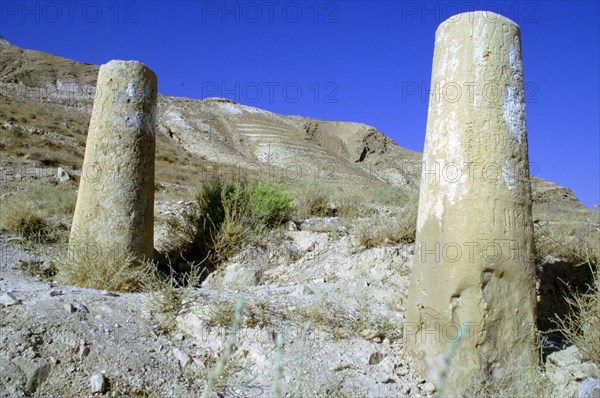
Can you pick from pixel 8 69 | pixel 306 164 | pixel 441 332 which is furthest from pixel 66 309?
pixel 8 69

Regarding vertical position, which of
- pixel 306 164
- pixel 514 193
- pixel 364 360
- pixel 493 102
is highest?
pixel 306 164

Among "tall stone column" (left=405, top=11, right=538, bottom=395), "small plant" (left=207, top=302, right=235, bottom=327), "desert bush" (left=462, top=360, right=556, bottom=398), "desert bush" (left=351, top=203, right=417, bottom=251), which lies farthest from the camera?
"desert bush" (left=351, top=203, right=417, bottom=251)

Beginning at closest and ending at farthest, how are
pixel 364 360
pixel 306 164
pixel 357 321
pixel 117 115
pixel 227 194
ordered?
pixel 364 360, pixel 357 321, pixel 117 115, pixel 227 194, pixel 306 164

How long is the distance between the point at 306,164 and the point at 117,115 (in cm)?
2936

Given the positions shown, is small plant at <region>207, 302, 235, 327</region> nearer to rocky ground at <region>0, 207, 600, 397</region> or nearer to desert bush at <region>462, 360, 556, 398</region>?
rocky ground at <region>0, 207, 600, 397</region>

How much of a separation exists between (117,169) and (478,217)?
3.68m

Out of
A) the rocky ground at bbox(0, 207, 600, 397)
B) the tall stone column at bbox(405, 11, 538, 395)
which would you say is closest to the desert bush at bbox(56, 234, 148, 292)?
the rocky ground at bbox(0, 207, 600, 397)

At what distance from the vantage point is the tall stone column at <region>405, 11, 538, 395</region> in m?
3.10

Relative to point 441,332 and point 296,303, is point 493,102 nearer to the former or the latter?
point 441,332

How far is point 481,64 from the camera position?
320cm

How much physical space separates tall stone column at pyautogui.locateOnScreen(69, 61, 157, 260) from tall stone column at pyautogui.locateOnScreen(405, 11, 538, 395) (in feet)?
10.5

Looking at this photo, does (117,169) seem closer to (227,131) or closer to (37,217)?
(37,217)

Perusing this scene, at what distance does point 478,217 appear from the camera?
3.12m

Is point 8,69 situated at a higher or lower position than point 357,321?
higher
